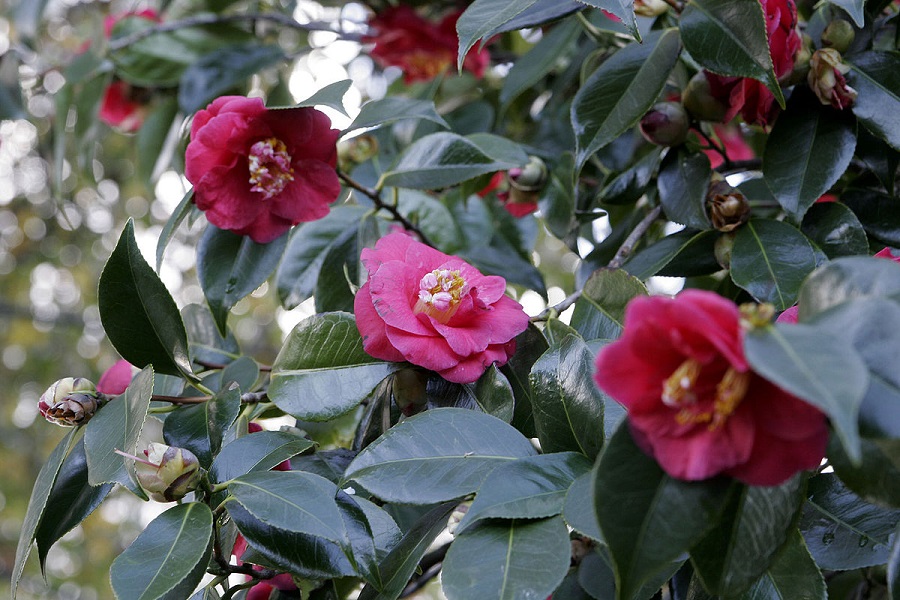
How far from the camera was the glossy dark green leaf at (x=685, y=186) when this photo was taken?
85cm

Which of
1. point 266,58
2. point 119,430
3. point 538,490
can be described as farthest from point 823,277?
point 266,58

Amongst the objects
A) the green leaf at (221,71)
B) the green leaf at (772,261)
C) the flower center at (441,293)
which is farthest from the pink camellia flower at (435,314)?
the green leaf at (221,71)

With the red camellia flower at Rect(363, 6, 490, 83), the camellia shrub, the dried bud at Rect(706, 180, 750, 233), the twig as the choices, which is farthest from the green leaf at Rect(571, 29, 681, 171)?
the red camellia flower at Rect(363, 6, 490, 83)

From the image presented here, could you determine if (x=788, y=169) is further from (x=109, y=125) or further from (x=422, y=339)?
(x=109, y=125)

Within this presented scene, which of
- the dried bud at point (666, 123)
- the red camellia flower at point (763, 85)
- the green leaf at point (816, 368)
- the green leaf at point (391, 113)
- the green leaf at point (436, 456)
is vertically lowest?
the green leaf at point (436, 456)

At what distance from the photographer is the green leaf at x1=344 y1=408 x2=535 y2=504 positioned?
0.57 meters

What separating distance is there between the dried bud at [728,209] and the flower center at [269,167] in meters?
0.44

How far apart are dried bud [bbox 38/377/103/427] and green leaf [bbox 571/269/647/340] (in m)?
0.44

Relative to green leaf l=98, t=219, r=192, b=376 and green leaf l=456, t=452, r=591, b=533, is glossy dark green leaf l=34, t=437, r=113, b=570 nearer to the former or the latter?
green leaf l=98, t=219, r=192, b=376

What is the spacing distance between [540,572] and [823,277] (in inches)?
9.6

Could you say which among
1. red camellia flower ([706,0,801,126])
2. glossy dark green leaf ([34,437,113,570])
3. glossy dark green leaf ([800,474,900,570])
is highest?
red camellia flower ([706,0,801,126])

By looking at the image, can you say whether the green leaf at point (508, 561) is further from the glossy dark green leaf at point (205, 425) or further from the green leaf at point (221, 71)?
the green leaf at point (221, 71)

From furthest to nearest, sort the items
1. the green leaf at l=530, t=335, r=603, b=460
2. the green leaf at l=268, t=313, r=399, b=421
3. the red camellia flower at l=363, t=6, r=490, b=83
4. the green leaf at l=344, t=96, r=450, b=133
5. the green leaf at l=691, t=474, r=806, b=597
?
the red camellia flower at l=363, t=6, r=490, b=83
the green leaf at l=344, t=96, r=450, b=133
the green leaf at l=268, t=313, r=399, b=421
the green leaf at l=530, t=335, r=603, b=460
the green leaf at l=691, t=474, r=806, b=597

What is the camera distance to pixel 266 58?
1.48 metres
